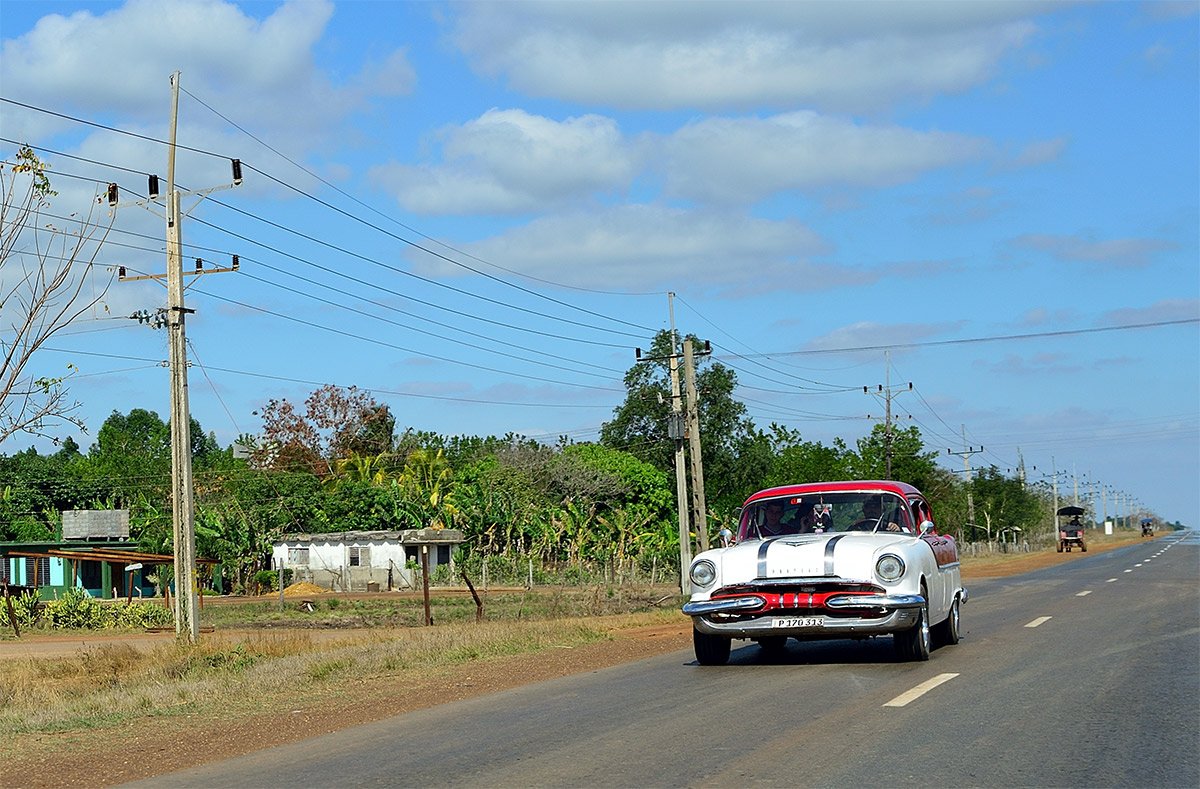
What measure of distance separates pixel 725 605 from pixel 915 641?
2.06m

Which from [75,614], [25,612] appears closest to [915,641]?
[75,614]

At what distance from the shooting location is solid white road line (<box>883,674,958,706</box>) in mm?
11109

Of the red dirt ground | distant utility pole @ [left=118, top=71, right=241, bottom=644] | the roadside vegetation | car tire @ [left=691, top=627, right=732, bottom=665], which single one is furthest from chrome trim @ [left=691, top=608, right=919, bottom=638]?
distant utility pole @ [left=118, top=71, right=241, bottom=644]

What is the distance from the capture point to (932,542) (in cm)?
1545

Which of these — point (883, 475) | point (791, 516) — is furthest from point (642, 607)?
point (883, 475)

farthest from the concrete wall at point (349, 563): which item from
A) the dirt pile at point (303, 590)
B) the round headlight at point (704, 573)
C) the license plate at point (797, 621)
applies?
the license plate at point (797, 621)

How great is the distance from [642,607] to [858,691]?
70.4ft

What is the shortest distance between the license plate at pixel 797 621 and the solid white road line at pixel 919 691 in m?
1.27

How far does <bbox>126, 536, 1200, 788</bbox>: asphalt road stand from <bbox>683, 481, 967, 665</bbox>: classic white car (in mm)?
443

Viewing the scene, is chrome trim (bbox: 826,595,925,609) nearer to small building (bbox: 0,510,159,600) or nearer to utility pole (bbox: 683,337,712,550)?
utility pole (bbox: 683,337,712,550)

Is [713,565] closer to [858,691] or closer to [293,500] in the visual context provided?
[858,691]

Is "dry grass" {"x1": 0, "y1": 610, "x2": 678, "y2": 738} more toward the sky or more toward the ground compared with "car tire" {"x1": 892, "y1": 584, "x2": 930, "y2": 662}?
more toward the ground

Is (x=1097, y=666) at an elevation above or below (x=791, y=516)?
below

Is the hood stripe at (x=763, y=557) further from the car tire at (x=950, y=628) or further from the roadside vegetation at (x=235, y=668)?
the roadside vegetation at (x=235, y=668)
